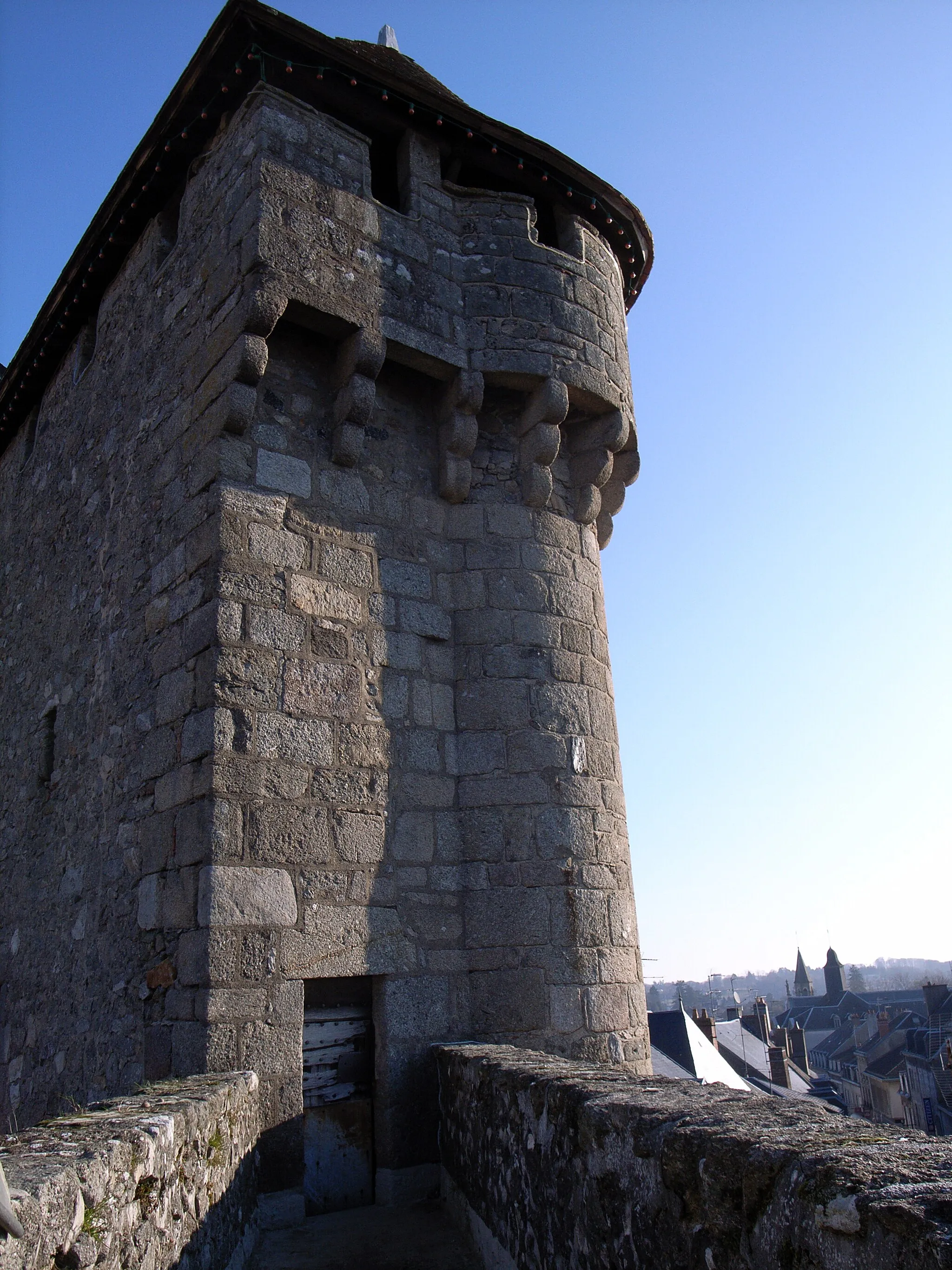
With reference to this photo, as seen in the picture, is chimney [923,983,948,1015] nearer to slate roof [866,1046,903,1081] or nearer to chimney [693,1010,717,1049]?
slate roof [866,1046,903,1081]

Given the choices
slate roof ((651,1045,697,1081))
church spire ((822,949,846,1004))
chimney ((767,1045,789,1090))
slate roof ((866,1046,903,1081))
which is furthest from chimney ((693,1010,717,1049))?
church spire ((822,949,846,1004))

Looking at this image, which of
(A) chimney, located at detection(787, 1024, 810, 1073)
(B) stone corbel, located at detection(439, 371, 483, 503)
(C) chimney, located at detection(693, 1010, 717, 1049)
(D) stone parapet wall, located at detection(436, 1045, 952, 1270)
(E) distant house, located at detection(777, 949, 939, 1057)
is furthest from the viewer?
(E) distant house, located at detection(777, 949, 939, 1057)

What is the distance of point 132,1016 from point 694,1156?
358cm

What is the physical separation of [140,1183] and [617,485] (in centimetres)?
526

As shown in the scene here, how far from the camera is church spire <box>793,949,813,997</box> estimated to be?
82625 mm

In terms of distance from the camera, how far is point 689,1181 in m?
1.90

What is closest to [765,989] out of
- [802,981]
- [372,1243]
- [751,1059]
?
[802,981]

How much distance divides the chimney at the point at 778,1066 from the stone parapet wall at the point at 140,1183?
24.2m

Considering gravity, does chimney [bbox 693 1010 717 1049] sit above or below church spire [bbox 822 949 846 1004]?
above

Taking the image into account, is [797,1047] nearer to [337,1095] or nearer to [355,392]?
[337,1095]

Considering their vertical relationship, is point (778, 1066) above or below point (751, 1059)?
below

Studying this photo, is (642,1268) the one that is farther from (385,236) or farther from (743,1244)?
(385,236)

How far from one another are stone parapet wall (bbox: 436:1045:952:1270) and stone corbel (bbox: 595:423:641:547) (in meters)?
3.94

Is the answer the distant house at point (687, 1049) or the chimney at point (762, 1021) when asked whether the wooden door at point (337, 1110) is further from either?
the chimney at point (762, 1021)
